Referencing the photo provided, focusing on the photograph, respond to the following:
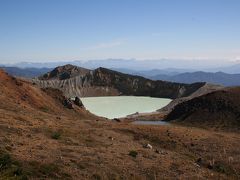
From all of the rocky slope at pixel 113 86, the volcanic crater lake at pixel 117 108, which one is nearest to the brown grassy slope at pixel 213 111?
the volcanic crater lake at pixel 117 108

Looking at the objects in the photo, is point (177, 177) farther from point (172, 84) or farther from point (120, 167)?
point (172, 84)

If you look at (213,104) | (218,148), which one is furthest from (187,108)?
(218,148)

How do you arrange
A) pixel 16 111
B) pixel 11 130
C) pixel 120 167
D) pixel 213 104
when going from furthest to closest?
pixel 213 104
pixel 16 111
pixel 11 130
pixel 120 167

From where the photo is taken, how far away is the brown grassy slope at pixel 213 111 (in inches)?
2147

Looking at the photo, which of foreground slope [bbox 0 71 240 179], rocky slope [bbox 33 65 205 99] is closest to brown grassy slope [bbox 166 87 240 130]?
foreground slope [bbox 0 71 240 179]

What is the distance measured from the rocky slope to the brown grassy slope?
53.6m

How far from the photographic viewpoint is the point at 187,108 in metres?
62.6

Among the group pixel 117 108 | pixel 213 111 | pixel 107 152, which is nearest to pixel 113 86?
pixel 117 108

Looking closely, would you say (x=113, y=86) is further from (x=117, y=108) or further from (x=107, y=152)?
(x=107, y=152)

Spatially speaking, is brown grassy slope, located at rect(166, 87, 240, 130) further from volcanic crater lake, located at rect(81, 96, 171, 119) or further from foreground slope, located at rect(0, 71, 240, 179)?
volcanic crater lake, located at rect(81, 96, 171, 119)

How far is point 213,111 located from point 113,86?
7077cm

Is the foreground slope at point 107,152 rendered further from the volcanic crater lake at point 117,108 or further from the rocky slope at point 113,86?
the rocky slope at point 113,86

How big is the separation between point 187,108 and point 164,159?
3547 centimetres

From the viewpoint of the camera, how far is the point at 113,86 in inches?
5005
